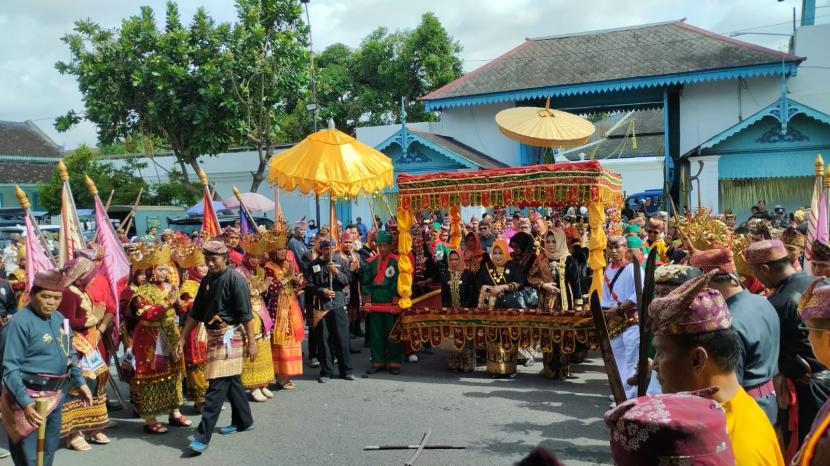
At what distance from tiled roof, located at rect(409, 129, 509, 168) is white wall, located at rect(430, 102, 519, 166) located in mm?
231

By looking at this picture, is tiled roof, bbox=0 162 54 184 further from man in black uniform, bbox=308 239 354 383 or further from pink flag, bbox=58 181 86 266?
man in black uniform, bbox=308 239 354 383

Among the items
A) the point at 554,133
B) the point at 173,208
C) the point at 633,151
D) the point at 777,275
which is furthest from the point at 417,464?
the point at 633,151

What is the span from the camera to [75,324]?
6383mm

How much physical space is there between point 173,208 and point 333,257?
1870cm

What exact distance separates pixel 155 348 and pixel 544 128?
5.84m

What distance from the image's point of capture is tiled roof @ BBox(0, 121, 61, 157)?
36438mm

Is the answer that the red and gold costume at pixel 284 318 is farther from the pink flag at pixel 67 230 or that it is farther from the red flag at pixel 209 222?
the pink flag at pixel 67 230

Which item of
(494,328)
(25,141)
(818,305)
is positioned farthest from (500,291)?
(25,141)

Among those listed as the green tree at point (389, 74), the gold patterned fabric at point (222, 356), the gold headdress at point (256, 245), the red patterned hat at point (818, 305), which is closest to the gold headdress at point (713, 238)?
the red patterned hat at point (818, 305)

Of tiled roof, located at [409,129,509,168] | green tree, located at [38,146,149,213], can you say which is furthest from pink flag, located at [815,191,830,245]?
green tree, located at [38,146,149,213]

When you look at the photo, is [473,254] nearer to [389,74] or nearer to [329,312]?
[329,312]

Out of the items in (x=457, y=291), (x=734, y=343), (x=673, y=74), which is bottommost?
(x=457, y=291)

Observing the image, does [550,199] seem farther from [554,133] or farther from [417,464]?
[417,464]

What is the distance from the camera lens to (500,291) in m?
8.98
